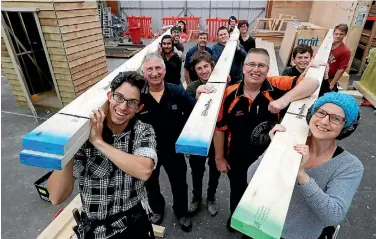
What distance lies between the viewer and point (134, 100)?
1.66 m

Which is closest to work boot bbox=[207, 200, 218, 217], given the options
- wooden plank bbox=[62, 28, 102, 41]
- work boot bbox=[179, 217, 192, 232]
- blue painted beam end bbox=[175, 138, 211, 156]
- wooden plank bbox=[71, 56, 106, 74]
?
work boot bbox=[179, 217, 192, 232]

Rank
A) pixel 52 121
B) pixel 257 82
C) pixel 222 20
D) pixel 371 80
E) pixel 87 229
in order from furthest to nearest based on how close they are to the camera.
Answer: pixel 222 20, pixel 371 80, pixel 257 82, pixel 87 229, pixel 52 121

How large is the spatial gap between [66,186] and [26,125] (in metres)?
5.45

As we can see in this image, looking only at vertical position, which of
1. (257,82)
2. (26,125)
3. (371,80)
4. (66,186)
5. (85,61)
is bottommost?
(26,125)

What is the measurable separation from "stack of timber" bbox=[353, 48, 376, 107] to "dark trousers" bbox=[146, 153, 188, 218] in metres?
5.84

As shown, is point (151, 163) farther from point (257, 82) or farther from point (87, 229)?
point (257, 82)

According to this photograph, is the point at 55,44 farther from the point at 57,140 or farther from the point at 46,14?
the point at 57,140

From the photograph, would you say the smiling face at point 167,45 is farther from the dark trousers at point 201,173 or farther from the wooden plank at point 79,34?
the wooden plank at point 79,34

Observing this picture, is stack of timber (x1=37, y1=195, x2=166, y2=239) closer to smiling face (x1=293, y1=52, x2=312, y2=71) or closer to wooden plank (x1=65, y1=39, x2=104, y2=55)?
smiling face (x1=293, y1=52, x2=312, y2=71)

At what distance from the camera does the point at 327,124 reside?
1.55m

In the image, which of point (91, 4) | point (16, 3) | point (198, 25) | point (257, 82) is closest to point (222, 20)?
point (198, 25)

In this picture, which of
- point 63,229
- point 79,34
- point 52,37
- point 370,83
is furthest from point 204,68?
point 370,83

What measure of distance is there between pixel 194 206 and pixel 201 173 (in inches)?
20.8

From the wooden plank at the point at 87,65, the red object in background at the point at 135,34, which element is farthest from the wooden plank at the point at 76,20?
the red object in background at the point at 135,34
